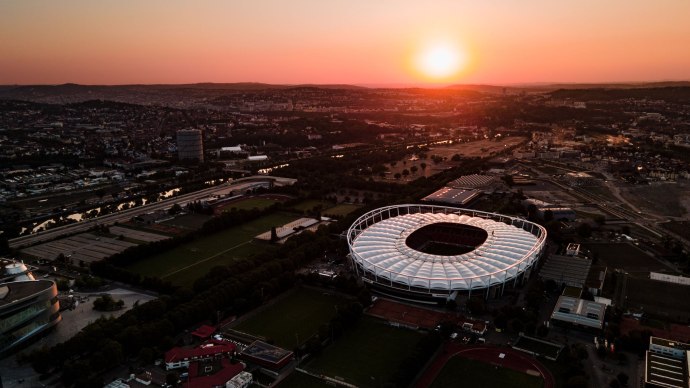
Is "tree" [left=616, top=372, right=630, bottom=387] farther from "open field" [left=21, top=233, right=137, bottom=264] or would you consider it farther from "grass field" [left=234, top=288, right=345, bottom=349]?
"open field" [left=21, top=233, right=137, bottom=264]

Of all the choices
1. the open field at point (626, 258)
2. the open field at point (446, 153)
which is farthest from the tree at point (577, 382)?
the open field at point (446, 153)

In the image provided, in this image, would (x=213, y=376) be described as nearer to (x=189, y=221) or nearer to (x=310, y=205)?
(x=189, y=221)

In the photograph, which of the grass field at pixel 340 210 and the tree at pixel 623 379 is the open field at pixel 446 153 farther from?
the tree at pixel 623 379

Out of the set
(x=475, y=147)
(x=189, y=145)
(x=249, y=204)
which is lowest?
(x=475, y=147)

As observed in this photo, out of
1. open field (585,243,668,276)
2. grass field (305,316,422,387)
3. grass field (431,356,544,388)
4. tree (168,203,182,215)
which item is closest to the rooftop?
grass field (305,316,422,387)

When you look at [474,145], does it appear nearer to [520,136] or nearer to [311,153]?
[520,136]

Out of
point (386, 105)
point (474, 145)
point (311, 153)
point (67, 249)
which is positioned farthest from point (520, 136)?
point (67, 249)

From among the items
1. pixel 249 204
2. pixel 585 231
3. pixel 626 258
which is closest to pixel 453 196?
pixel 585 231
